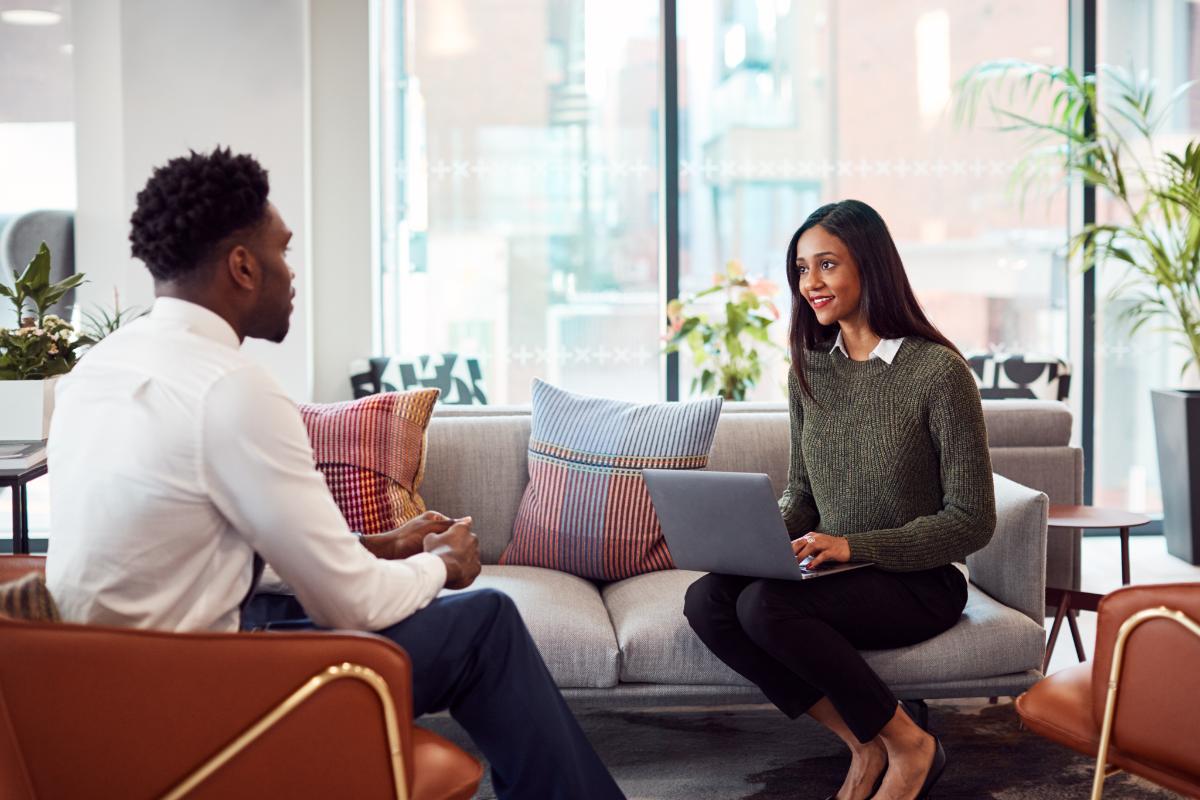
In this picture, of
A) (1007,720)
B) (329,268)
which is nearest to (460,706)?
(1007,720)

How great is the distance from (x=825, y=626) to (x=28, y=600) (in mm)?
1340

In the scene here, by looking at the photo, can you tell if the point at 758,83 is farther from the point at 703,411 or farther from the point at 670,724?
the point at 670,724

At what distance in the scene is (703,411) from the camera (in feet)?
9.39

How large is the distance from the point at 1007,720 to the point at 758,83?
3.11 meters

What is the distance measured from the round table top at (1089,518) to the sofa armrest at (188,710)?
6.43ft

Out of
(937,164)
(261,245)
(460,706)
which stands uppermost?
(937,164)

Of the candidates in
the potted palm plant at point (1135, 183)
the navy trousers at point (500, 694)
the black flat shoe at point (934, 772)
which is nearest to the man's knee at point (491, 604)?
the navy trousers at point (500, 694)

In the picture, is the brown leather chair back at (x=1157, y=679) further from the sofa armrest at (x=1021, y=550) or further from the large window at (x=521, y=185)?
the large window at (x=521, y=185)

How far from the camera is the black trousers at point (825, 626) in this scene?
216 cm

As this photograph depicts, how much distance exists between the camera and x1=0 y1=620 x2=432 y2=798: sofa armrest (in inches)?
53.3

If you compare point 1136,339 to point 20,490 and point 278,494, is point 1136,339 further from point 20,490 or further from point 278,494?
point 278,494

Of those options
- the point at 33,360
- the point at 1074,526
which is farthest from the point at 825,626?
the point at 33,360

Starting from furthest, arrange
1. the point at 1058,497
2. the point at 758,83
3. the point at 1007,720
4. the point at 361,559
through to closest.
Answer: the point at 758,83 < the point at 1058,497 < the point at 1007,720 < the point at 361,559

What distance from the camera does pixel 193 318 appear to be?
1566mm
